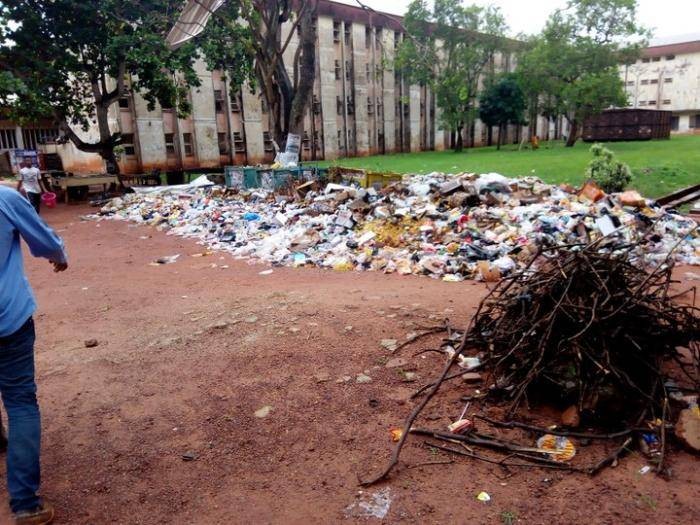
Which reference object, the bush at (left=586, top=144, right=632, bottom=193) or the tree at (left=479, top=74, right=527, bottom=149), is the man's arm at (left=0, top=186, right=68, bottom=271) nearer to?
the bush at (left=586, top=144, right=632, bottom=193)

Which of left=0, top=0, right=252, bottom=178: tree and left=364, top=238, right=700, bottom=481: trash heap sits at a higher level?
left=0, top=0, right=252, bottom=178: tree

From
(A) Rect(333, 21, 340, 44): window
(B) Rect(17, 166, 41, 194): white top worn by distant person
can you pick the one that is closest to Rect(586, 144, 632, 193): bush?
(B) Rect(17, 166, 41, 194): white top worn by distant person

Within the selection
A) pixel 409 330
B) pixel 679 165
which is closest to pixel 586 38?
pixel 679 165

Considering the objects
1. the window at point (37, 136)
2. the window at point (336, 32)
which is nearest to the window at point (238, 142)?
the window at point (37, 136)

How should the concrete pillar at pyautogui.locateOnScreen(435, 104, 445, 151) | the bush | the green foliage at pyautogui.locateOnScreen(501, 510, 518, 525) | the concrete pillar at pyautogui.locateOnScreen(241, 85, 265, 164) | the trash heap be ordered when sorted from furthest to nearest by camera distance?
the concrete pillar at pyautogui.locateOnScreen(435, 104, 445, 151) → the concrete pillar at pyautogui.locateOnScreen(241, 85, 265, 164) → the bush → the trash heap → the green foliage at pyautogui.locateOnScreen(501, 510, 518, 525)

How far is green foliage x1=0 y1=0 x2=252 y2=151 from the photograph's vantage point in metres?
14.9

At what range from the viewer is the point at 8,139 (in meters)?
25.0

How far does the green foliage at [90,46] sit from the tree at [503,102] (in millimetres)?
24312

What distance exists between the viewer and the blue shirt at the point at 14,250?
227 centimetres

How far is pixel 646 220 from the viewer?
26.6ft

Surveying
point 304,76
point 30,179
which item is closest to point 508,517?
point 304,76

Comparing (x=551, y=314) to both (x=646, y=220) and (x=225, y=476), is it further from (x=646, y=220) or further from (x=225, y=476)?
(x=646, y=220)

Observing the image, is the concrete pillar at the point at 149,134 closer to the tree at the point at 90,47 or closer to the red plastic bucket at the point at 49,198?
the tree at the point at 90,47

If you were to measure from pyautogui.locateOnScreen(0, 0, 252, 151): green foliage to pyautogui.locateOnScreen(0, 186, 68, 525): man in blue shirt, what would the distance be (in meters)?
13.5
